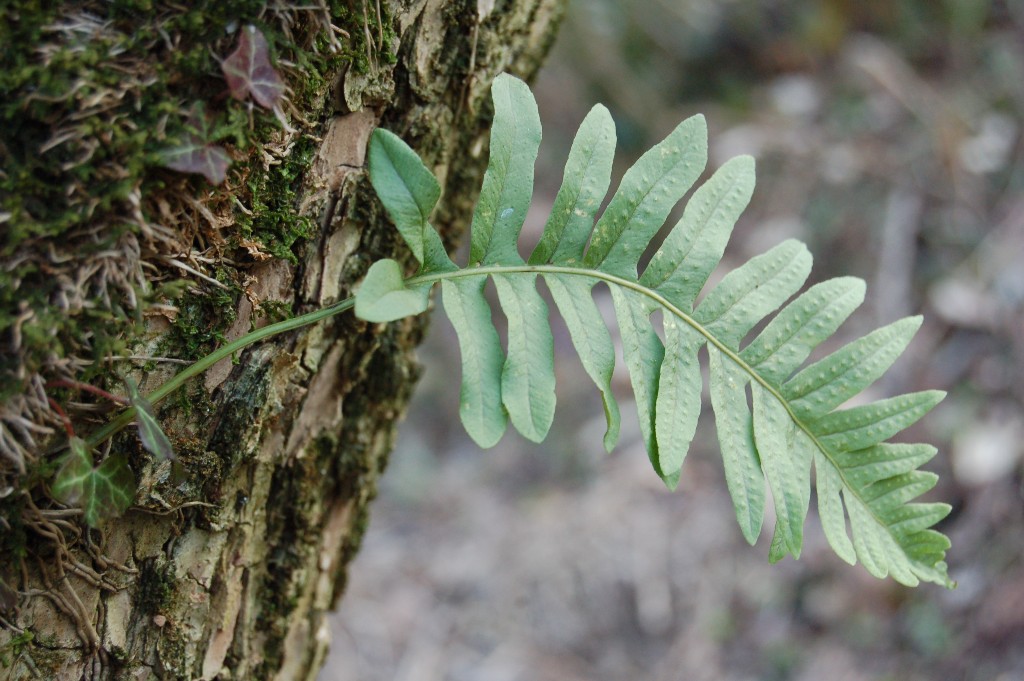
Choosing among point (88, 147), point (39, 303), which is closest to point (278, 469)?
point (39, 303)

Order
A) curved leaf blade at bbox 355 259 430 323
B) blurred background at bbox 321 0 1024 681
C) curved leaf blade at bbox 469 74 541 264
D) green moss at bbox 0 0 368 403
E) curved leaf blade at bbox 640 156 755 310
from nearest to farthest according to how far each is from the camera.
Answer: green moss at bbox 0 0 368 403
curved leaf blade at bbox 355 259 430 323
curved leaf blade at bbox 469 74 541 264
curved leaf blade at bbox 640 156 755 310
blurred background at bbox 321 0 1024 681

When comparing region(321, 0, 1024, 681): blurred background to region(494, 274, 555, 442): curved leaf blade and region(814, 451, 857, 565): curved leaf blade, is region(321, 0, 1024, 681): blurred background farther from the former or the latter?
region(494, 274, 555, 442): curved leaf blade

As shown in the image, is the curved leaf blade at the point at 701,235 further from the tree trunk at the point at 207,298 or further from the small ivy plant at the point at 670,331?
the tree trunk at the point at 207,298

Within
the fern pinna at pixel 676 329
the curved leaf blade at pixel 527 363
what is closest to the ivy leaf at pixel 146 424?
the fern pinna at pixel 676 329

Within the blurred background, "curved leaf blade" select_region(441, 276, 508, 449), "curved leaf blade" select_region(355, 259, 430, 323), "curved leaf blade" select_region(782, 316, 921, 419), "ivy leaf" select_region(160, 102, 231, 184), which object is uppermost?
"curved leaf blade" select_region(782, 316, 921, 419)

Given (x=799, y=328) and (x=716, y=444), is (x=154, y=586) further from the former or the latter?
(x=716, y=444)

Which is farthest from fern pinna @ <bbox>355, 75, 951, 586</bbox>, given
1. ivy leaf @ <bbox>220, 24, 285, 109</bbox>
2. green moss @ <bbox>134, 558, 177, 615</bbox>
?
green moss @ <bbox>134, 558, 177, 615</bbox>
